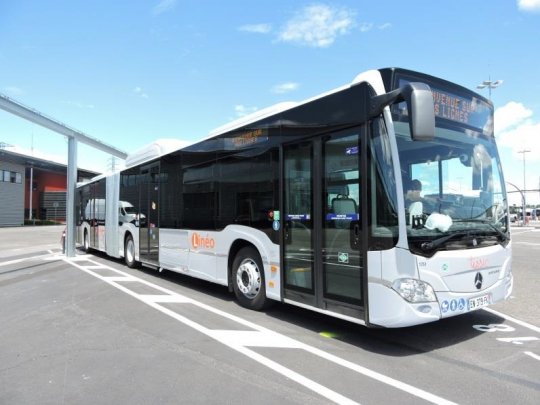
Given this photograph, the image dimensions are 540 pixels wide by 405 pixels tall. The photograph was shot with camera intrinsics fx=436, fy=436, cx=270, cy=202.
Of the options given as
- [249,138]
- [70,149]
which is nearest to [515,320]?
[249,138]

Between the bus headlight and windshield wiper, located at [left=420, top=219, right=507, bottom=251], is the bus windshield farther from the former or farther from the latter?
the bus headlight

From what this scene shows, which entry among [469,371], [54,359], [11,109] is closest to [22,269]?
[11,109]

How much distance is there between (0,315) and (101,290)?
2.21 metres

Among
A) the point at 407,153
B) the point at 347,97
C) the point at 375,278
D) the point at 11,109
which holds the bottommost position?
the point at 375,278

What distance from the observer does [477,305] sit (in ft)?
16.6

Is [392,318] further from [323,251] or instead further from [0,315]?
[0,315]

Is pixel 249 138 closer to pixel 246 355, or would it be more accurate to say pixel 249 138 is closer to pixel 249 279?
pixel 249 279

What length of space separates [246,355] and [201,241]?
384 centimetres

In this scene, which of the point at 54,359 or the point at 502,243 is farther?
the point at 502,243

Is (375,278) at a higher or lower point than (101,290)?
higher

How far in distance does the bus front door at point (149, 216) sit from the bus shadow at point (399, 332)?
16.0ft

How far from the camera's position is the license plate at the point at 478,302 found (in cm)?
498

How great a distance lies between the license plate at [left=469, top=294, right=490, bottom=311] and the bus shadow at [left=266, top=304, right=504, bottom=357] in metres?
0.56

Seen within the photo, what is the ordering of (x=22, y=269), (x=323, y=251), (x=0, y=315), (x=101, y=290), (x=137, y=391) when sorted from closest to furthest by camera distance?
1. (x=137, y=391)
2. (x=323, y=251)
3. (x=0, y=315)
4. (x=101, y=290)
5. (x=22, y=269)
